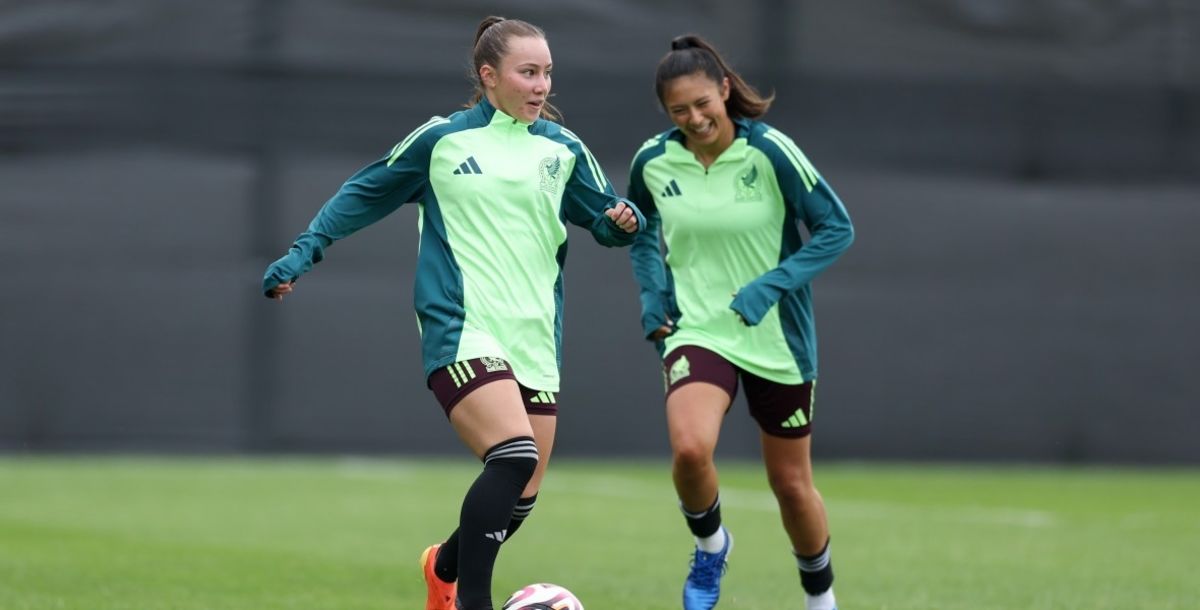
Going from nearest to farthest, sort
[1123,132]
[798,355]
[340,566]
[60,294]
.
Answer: [798,355] → [340,566] → [60,294] → [1123,132]

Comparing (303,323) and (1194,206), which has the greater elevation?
(1194,206)

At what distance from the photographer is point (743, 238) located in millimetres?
5844

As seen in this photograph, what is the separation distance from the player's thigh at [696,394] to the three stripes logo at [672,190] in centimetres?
53

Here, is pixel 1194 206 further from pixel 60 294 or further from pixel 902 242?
pixel 60 294

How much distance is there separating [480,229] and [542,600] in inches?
41.7

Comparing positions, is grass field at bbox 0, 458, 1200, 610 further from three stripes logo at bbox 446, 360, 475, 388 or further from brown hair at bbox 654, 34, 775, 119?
brown hair at bbox 654, 34, 775, 119

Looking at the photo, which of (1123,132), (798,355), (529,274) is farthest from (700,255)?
(1123,132)

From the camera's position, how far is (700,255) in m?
5.90

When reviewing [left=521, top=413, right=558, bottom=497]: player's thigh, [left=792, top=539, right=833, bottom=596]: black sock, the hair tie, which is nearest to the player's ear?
[left=521, top=413, right=558, bottom=497]: player's thigh

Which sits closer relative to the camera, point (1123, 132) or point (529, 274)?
point (529, 274)

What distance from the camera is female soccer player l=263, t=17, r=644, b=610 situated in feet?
15.3

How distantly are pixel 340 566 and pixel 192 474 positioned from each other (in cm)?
431

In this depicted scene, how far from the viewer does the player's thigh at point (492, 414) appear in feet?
15.3

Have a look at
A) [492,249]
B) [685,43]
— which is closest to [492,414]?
[492,249]
